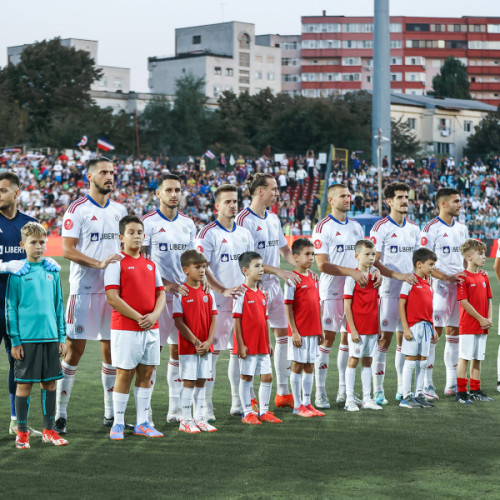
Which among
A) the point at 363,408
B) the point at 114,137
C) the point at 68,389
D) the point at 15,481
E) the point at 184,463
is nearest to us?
the point at 15,481

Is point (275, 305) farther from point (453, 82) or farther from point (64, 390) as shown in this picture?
point (453, 82)

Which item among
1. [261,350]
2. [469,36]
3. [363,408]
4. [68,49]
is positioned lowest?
[363,408]

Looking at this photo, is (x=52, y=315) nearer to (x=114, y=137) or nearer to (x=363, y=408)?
(x=363, y=408)

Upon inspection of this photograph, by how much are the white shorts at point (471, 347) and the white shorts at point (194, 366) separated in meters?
3.12

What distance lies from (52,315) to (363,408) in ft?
11.1

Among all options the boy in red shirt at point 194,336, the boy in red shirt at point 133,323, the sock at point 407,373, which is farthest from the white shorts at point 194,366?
the sock at point 407,373

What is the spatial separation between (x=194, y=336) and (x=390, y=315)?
2.63 m

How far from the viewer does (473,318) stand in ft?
31.5

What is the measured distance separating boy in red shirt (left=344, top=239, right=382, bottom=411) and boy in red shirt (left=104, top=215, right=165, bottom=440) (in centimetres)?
225

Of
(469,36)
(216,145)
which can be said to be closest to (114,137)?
(216,145)

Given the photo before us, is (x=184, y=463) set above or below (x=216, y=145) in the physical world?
below

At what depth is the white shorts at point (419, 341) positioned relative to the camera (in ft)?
30.0

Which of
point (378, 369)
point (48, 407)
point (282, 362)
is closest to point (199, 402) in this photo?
point (48, 407)

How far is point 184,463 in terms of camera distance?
263 inches
